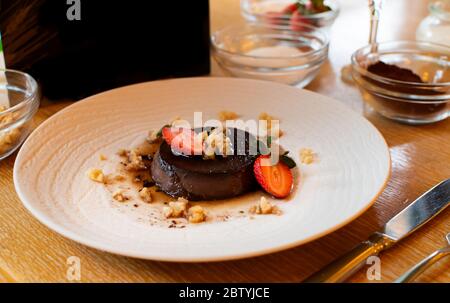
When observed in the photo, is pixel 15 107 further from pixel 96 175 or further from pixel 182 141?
pixel 182 141

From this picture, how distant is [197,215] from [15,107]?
0.41m

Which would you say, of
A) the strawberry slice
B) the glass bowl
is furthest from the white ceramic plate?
the glass bowl

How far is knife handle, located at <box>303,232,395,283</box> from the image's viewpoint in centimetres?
80

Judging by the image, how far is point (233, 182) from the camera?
39.9 inches

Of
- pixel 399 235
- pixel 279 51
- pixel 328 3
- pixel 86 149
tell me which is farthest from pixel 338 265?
pixel 328 3

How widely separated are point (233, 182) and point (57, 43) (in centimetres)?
56

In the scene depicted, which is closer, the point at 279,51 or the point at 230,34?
the point at 279,51

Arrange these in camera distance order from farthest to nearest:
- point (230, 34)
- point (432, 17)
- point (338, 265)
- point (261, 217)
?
point (432, 17)
point (230, 34)
point (261, 217)
point (338, 265)

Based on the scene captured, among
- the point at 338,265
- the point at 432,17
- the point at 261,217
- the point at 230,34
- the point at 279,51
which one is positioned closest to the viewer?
the point at 338,265

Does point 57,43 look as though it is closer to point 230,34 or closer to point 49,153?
point 49,153

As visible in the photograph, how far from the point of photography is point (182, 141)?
106 cm

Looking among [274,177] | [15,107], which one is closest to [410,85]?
[274,177]

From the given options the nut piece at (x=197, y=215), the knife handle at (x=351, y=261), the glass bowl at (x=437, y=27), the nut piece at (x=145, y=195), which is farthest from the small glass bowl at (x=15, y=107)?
the glass bowl at (x=437, y=27)

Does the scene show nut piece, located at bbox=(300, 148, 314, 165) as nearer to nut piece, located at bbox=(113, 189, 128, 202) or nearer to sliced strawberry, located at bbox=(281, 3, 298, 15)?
nut piece, located at bbox=(113, 189, 128, 202)
